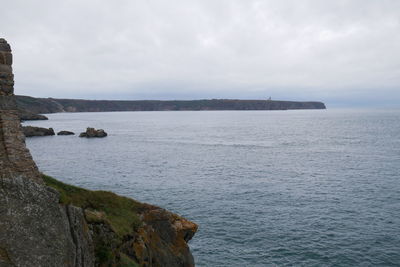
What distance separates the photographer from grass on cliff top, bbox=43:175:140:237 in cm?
1996

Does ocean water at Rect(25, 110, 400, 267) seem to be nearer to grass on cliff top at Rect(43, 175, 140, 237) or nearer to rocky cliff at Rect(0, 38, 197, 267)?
rocky cliff at Rect(0, 38, 197, 267)

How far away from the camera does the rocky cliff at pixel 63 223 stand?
32.8ft

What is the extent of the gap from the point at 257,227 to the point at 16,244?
29.2 metres

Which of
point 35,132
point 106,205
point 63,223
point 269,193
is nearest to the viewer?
point 63,223

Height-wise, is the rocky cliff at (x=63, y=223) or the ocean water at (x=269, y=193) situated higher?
the rocky cliff at (x=63, y=223)

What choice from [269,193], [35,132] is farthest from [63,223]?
[35,132]

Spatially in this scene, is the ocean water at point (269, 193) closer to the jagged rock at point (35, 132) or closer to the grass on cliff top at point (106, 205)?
the grass on cliff top at point (106, 205)

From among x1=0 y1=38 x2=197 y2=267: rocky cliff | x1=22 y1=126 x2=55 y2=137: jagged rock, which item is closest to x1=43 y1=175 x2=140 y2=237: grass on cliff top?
x1=0 y1=38 x2=197 y2=267: rocky cliff

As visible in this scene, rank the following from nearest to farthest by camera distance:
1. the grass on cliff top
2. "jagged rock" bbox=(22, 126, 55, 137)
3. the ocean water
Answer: the grass on cliff top
the ocean water
"jagged rock" bbox=(22, 126, 55, 137)

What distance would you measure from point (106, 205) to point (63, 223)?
412 inches

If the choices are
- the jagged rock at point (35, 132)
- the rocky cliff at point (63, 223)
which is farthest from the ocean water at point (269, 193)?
the jagged rock at point (35, 132)

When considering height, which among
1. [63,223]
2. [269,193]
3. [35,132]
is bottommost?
[269,193]

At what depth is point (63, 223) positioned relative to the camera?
11.9 metres

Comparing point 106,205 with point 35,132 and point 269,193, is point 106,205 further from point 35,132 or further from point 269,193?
point 35,132
